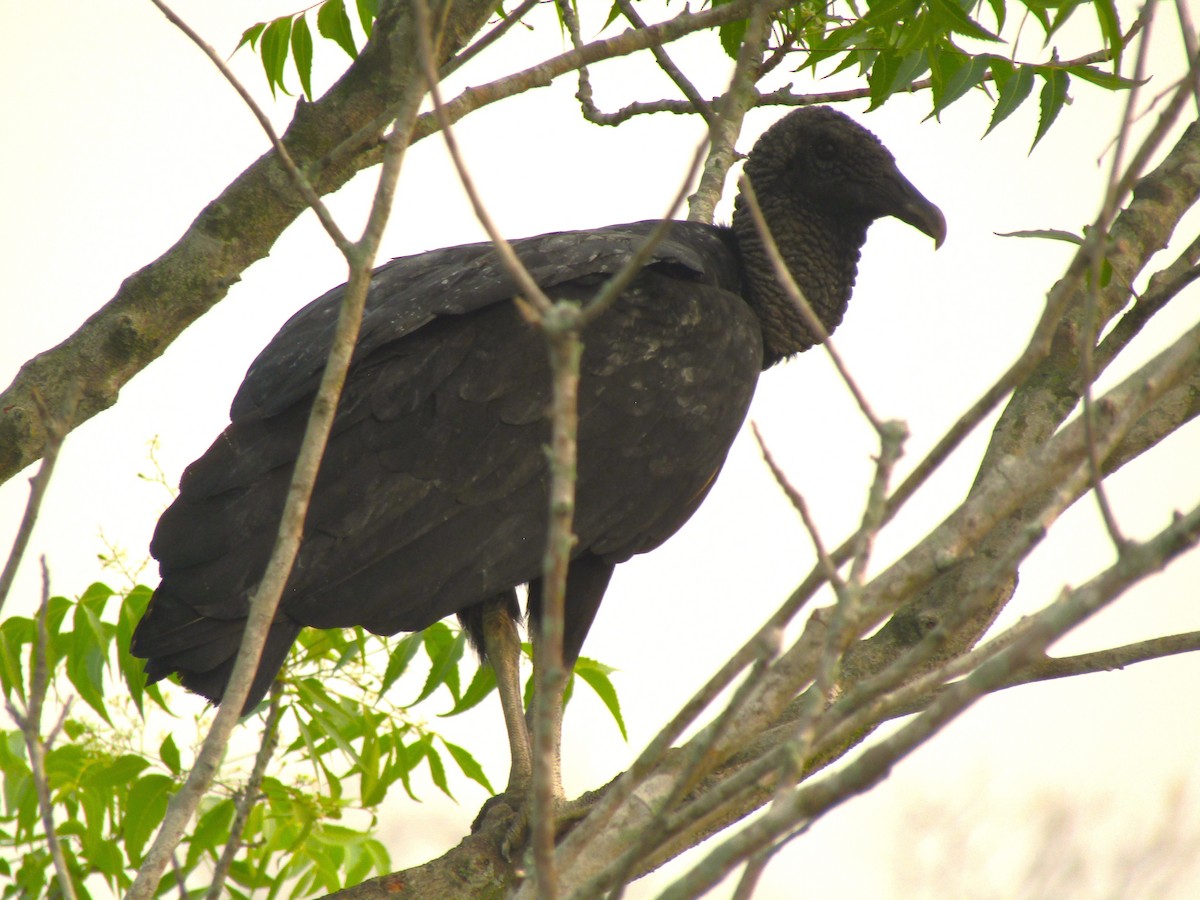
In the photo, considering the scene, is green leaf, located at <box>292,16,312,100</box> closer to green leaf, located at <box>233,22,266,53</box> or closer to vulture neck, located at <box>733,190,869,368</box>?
green leaf, located at <box>233,22,266,53</box>

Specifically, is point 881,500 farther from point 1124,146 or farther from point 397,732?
point 397,732

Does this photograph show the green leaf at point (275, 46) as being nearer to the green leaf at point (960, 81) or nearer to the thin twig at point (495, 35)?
the thin twig at point (495, 35)

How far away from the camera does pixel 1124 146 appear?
152cm

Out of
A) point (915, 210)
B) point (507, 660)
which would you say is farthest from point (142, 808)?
point (915, 210)

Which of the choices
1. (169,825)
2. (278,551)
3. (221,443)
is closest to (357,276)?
(278,551)

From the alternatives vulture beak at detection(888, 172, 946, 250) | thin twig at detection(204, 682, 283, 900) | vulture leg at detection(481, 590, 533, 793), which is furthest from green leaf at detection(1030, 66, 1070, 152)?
thin twig at detection(204, 682, 283, 900)

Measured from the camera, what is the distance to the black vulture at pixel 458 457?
2.89 meters

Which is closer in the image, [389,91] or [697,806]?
[697,806]

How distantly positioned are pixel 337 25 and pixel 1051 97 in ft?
5.05

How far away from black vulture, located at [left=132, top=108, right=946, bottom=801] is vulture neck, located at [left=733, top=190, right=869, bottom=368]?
332 millimetres

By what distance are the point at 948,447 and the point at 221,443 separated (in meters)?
1.95

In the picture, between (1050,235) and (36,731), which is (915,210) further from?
(36,731)

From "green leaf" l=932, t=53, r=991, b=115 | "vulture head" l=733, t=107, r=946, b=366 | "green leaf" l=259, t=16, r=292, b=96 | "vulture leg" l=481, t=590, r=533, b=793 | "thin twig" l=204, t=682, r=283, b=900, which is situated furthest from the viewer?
"vulture head" l=733, t=107, r=946, b=366

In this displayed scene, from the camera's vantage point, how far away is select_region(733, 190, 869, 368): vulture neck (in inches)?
151
